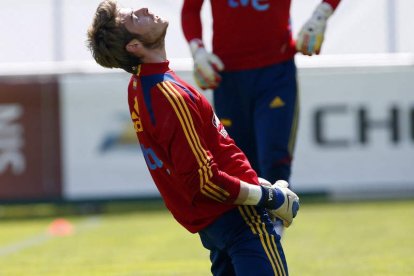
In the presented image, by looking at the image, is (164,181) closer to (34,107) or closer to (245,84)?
(245,84)

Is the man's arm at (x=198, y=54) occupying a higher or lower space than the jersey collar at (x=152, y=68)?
lower

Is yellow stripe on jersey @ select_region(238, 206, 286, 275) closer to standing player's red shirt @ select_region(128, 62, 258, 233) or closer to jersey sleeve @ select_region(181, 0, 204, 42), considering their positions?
standing player's red shirt @ select_region(128, 62, 258, 233)

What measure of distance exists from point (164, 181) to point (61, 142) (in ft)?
32.2

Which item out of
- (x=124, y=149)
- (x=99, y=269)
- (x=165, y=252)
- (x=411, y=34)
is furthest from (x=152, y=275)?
(x=124, y=149)

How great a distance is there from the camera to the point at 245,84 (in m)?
5.85

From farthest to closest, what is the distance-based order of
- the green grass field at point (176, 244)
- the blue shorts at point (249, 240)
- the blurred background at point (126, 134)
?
the blurred background at point (126, 134), the green grass field at point (176, 244), the blue shorts at point (249, 240)

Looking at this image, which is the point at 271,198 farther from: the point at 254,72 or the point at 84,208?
the point at 84,208

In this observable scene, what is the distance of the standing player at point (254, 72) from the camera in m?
5.73

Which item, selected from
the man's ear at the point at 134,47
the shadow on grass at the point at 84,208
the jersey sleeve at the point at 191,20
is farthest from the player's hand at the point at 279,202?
the shadow on grass at the point at 84,208

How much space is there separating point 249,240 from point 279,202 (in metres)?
0.21

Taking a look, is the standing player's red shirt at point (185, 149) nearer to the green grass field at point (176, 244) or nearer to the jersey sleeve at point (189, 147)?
the jersey sleeve at point (189, 147)

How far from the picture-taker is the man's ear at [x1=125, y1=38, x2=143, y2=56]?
4496mm

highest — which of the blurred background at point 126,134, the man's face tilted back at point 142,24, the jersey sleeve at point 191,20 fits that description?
the man's face tilted back at point 142,24

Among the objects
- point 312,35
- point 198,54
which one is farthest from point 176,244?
point 312,35
